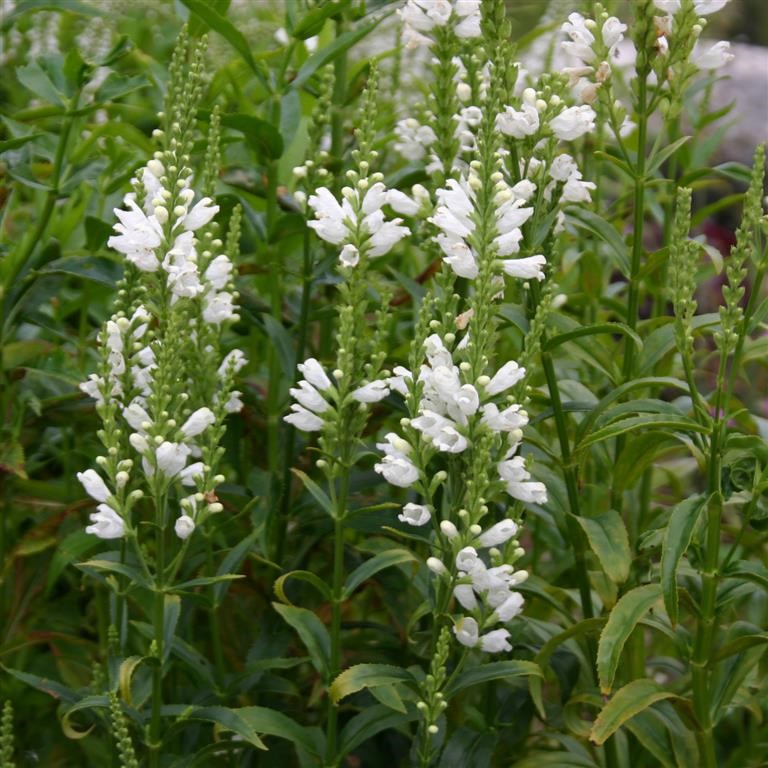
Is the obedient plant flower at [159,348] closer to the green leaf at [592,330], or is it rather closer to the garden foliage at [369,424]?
the garden foliage at [369,424]

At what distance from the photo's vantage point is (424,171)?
264 cm

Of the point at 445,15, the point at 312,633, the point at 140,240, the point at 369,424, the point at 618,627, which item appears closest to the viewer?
the point at 140,240

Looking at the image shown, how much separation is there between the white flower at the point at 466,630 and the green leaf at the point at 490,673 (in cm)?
8

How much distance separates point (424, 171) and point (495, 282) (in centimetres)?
87

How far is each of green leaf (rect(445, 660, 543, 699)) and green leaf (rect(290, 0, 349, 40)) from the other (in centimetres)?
129

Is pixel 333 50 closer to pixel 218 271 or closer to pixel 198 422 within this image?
pixel 218 271

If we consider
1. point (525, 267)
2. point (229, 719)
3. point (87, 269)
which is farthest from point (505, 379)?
point (87, 269)

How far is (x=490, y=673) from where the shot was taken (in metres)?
1.98

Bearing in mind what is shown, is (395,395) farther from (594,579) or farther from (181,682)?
(181,682)

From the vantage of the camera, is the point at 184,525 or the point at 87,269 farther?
the point at 87,269

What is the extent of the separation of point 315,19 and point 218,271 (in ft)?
2.09

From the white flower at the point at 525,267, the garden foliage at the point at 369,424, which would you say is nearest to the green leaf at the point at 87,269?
the garden foliage at the point at 369,424

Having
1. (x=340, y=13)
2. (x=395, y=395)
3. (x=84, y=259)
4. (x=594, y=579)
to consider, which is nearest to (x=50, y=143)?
(x=84, y=259)

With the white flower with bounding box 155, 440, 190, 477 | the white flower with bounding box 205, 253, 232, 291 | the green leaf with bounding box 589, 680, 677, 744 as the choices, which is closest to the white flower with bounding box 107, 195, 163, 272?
the white flower with bounding box 205, 253, 232, 291
